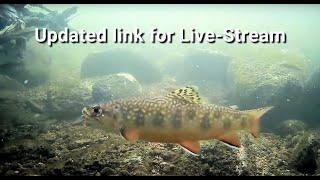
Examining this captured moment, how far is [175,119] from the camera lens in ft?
17.3

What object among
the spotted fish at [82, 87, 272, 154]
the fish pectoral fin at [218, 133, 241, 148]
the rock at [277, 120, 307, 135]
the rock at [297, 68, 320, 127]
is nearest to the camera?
the fish pectoral fin at [218, 133, 241, 148]

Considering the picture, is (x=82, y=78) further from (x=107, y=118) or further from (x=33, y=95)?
(x=107, y=118)

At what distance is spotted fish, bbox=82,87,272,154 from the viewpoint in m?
5.19

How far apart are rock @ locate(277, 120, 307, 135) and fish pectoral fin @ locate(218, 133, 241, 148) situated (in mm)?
7461

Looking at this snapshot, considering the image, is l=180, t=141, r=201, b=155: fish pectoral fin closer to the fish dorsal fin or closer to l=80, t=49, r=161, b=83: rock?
the fish dorsal fin

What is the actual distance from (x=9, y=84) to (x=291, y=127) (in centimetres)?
1365

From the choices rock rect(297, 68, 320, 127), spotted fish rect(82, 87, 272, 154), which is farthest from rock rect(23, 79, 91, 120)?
rock rect(297, 68, 320, 127)

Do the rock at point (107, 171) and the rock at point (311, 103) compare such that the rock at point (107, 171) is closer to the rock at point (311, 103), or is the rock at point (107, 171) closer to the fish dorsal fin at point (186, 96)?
the fish dorsal fin at point (186, 96)

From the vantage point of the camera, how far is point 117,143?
26.8 ft

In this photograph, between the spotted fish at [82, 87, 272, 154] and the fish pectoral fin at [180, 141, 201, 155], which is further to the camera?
the spotted fish at [82, 87, 272, 154]

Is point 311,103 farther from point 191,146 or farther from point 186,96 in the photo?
point 191,146

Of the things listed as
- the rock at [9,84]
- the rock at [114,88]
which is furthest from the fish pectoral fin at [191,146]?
the rock at [9,84]
